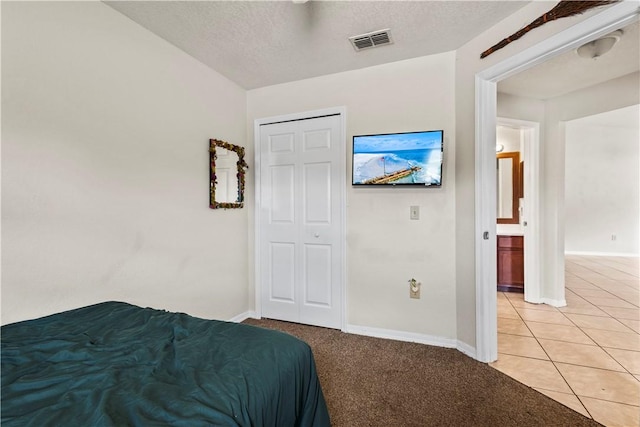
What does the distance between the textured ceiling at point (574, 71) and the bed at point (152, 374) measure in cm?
338

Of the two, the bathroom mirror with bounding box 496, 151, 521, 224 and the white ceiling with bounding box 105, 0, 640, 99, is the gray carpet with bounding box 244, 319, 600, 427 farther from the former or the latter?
the bathroom mirror with bounding box 496, 151, 521, 224

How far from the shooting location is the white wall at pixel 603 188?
603cm

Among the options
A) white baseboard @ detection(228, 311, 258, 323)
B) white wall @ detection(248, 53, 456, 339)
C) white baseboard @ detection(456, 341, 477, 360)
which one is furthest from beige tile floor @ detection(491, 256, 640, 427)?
white baseboard @ detection(228, 311, 258, 323)

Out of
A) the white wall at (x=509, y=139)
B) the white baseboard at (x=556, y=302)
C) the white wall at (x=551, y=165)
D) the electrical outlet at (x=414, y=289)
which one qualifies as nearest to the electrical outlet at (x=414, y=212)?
the electrical outlet at (x=414, y=289)

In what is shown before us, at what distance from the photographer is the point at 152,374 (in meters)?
0.95

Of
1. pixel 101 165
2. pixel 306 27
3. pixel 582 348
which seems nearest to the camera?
pixel 101 165

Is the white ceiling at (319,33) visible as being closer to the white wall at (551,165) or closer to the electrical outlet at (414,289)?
the white wall at (551,165)

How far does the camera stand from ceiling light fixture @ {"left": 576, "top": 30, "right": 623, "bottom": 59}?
218 centimetres

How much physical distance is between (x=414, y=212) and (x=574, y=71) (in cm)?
222

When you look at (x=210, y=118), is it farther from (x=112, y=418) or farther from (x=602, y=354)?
(x=602, y=354)

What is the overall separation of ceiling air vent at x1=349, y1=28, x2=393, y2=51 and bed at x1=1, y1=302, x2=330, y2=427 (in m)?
2.22

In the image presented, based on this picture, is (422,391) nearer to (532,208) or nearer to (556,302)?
(556,302)

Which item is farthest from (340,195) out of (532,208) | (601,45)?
(532,208)

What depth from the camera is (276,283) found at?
3.09 metres
